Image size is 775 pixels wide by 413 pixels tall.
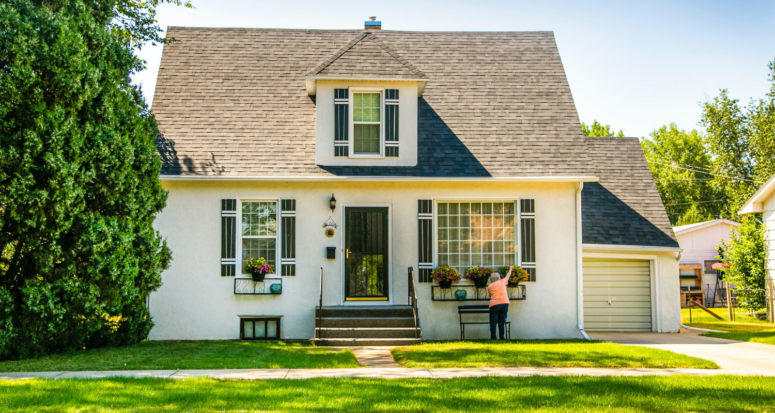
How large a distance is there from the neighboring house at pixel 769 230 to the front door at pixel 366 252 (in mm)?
11780

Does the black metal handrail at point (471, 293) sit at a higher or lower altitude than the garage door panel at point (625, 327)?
higher

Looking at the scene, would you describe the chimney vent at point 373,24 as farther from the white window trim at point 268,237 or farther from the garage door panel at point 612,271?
the garage door panel at point 612,271

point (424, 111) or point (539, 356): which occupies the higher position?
point (424, 111)

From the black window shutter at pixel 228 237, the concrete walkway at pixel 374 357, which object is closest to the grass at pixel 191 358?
the concrete walkway at pixel 374 357

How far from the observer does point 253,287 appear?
12.3m

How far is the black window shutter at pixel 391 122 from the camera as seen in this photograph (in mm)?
12820

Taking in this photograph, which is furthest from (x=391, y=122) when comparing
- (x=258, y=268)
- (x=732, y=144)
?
(x=732, y=144)

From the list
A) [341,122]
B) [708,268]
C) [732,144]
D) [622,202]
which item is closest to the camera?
[341,122]

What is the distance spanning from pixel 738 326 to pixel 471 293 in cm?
863

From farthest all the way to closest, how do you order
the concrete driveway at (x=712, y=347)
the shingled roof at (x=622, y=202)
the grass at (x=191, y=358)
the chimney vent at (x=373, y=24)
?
the chimney vent at (x=373, y=24)
the shingled roof at (x=622, y=202)
the concrete driveway at (x=712, y=347)
the grass at (x=191, y=358)

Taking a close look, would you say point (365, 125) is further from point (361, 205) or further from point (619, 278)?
point (619, 278)

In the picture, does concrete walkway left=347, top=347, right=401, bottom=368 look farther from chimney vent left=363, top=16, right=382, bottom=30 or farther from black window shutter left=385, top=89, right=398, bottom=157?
chimney vent left=363, top=16, right=382, bottom=30

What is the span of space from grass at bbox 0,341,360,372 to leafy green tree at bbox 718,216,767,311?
14266 millimetres

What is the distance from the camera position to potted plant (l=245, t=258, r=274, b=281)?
12195 millimetres
